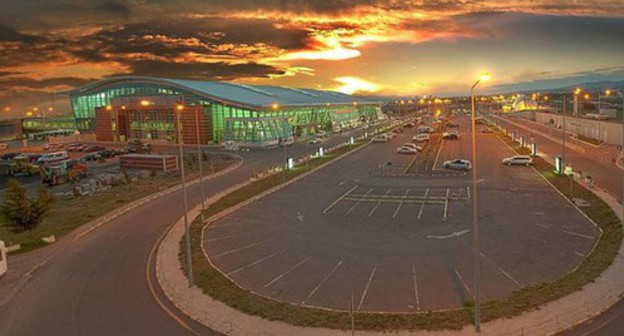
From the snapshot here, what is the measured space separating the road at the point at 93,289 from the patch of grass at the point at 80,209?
84.6 inches

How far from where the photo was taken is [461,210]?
32062 millimetres

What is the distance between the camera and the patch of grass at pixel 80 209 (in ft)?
99.8

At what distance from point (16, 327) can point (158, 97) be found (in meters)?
83.8

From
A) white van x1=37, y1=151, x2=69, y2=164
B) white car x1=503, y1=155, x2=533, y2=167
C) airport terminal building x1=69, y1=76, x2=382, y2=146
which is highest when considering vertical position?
airport terminal building x1=69, y1=76, x2=382, y2=146

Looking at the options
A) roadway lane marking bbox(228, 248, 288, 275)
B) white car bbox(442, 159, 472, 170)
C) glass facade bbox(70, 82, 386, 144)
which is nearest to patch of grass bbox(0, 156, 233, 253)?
roadway lane marking bbox(228, 248, 288, 275)

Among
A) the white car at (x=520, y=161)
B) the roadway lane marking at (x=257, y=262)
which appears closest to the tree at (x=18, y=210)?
the roadway lane marking at (x=257, y=262)

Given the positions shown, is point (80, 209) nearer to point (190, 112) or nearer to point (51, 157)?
point (51, 157)

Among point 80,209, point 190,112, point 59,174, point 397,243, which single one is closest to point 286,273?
point 397,243

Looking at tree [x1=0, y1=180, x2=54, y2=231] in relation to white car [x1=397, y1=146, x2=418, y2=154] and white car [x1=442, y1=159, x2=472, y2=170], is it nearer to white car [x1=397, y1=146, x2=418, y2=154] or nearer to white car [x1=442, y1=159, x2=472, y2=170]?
white car [x1=442, y1=159, x2=472, y2=170]

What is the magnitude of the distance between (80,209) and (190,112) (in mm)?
51773

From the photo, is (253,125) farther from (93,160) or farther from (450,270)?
(450,270)

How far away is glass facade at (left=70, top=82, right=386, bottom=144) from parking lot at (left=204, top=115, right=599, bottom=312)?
146 feet

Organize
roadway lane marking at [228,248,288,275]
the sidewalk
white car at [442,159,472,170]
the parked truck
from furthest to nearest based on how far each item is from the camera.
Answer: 1. the parked truck
2. white car at [442,159,472,170]
3. roadway lane marking at [228,248,288,275]
4. the sidewalk

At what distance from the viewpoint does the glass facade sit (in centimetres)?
8525
